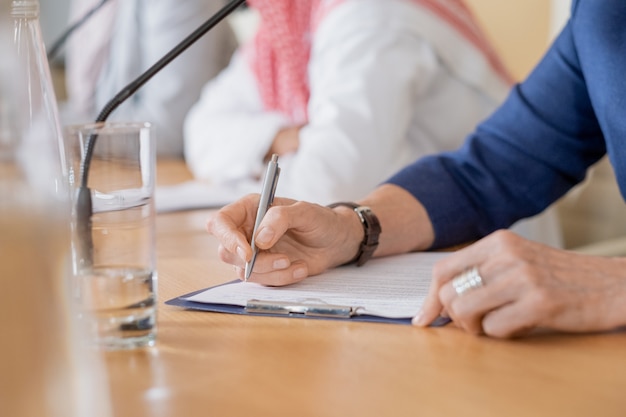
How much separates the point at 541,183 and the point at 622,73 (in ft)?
0.66

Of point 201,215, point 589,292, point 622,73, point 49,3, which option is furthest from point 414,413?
point 49,3

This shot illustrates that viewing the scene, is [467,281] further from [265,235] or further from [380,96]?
[380,96]

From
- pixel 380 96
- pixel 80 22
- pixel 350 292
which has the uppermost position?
pixel 80 22

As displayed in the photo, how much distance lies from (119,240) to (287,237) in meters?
0.28

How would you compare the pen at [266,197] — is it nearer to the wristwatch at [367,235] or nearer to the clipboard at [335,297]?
the clipboard at [335,297]

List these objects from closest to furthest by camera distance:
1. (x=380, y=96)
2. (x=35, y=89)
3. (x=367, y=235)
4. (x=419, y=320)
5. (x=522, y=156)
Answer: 1. (x=35, y=89)
2. (x=419, y=320)
3. (x=367, y=235)
4. (x=522, y=156)
5. (x=380, y=96)

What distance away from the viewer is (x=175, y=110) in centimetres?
246

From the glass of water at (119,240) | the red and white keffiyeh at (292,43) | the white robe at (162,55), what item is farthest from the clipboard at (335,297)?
the white robe at (162,55)

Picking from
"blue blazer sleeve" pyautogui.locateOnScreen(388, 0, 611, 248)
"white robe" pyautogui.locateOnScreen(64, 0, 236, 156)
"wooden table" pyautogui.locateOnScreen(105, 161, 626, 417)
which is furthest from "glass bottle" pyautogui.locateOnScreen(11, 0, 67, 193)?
"white robe" pyautogui.locateOnScreen(64, 0, 236, 156)

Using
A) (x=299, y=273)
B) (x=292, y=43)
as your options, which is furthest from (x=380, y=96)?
(x=299, y=273)

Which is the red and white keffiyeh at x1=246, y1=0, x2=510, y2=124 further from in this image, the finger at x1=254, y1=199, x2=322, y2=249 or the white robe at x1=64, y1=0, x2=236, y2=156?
the finger at x1=254, y1=199, x2=322, y2=249

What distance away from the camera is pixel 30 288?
0.26m

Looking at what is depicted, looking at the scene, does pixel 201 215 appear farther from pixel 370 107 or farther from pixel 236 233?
pixel 236 233

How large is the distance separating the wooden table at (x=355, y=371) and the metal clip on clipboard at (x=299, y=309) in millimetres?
15
